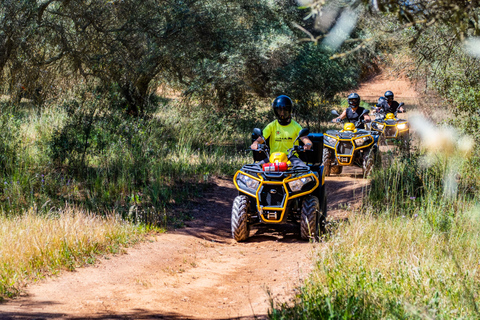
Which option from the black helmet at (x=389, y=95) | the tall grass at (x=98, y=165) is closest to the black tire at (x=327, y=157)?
the tall grass at (x=98, y=165)

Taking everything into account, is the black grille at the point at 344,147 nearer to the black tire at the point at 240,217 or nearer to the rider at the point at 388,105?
the rider at the point at 388,105

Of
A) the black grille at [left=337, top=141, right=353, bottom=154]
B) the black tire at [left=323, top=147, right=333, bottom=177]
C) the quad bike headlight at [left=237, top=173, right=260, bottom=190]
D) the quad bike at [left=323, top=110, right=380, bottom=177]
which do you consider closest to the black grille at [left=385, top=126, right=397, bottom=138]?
the quad bike at [left=323, top=110, right=380, bottom=177]

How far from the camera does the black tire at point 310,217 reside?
279 inches

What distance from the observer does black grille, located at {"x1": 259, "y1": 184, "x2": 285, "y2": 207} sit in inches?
285

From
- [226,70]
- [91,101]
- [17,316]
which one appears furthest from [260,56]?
[17,316]

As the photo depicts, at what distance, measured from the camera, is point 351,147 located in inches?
465

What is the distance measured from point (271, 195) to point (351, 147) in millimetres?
5034

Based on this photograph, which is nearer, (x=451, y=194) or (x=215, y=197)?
(x=451, y=194)

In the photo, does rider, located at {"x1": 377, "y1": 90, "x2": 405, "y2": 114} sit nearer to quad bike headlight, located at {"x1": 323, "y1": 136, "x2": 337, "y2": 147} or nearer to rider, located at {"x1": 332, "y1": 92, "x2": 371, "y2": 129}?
rider, located at {"x1": 332, "y1": 92, "x2": 371, "y2": 129}

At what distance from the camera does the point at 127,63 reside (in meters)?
12.4

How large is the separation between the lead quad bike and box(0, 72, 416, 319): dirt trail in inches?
12.8

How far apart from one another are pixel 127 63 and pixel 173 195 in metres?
4.24

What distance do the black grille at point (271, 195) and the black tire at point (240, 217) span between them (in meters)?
0.25

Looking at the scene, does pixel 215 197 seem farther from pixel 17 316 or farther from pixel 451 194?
pixel 17 316
